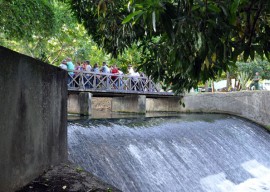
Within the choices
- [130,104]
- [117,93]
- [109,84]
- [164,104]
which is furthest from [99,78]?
[164,104]

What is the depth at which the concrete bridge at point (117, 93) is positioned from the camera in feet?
43.9

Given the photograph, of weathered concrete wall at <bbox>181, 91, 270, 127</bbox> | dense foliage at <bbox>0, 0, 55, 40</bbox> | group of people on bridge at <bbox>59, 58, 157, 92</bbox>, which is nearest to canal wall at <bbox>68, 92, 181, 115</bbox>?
group of people on bridge at <bbox>59, 58, 157, 92</bbox>

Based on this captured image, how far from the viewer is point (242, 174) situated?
813cm

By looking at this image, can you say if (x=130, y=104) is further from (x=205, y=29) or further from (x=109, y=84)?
(x=205, y=29)

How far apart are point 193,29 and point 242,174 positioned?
6939mm

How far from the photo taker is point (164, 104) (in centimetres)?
1759

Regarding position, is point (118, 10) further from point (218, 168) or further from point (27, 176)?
point (218, 168)

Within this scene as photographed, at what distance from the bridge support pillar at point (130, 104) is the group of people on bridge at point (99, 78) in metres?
0.51

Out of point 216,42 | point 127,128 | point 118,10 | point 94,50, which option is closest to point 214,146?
point 127,128

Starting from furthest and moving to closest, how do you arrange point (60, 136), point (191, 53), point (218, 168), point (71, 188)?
point (218, 168) → point (60, 136) → point (71, 188) → point (191, 53)

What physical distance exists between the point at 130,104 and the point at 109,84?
7.96ft

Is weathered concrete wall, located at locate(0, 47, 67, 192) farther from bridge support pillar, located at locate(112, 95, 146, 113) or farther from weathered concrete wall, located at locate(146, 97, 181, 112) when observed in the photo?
weathered concrete wall, located at locate(146, 97, 181, 112)

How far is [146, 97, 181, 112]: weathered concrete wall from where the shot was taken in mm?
16828

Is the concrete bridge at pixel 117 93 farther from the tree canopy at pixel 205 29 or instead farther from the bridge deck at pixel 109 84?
the tree canopy at pixel 205 29
